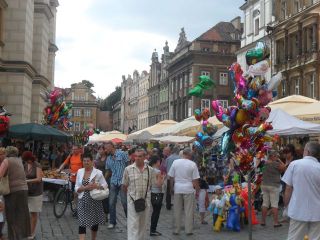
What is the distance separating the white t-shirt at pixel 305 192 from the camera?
23.4ft

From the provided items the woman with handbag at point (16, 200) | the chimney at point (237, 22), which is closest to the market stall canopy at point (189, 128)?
the woman with handbag at point (16, 200)

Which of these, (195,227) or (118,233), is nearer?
(118,233)

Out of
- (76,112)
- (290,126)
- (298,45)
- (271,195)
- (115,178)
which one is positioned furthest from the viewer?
(76,112)

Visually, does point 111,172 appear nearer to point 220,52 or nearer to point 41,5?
point 41,5

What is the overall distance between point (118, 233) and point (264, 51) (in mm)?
5077

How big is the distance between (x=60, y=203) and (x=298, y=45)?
28.8 meters

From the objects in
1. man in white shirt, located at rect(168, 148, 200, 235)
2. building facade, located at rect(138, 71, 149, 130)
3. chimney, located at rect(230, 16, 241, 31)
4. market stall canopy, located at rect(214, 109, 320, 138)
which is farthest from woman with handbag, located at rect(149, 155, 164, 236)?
building facade, located at rect(138, 71, 149, 130)

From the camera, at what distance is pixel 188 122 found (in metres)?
24.4

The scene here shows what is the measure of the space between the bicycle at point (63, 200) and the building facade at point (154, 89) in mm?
67849

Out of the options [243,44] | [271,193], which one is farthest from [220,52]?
[271,193]

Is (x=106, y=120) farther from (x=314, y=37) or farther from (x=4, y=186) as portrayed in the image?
(x=4, y=186)

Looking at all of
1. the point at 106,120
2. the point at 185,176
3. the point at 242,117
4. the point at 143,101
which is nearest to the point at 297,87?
the point at 185,176

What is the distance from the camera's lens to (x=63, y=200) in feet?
45.4

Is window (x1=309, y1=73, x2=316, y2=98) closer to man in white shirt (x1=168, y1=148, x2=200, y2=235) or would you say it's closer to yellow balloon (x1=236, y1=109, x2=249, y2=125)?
man in white shirt (x1=168, y1=148, x2=200, y2=235)
